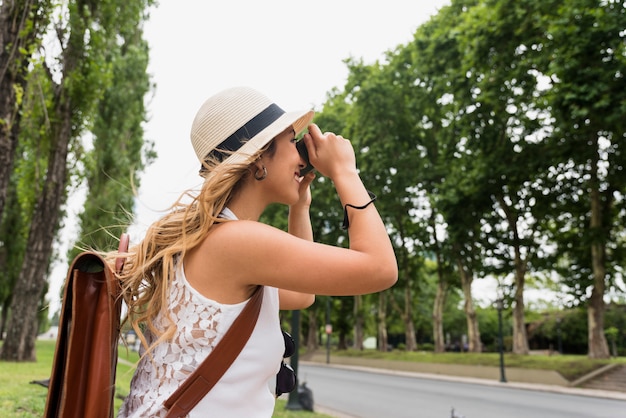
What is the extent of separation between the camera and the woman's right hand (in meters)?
1.73

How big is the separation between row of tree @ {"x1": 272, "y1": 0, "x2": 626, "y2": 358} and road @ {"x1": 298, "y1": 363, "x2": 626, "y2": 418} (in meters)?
6.99

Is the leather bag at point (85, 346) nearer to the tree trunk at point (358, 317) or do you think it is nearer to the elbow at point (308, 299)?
the elbow at point (308, 299)

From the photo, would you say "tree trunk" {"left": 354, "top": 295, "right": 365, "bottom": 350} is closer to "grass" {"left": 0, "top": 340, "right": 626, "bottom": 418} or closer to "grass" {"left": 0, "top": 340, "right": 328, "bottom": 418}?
"grass" {"left": 0, "top": 340, "right": 626, "bottom": 418}

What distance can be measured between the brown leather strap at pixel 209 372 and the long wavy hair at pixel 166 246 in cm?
15

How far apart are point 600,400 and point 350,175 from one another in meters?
18.1

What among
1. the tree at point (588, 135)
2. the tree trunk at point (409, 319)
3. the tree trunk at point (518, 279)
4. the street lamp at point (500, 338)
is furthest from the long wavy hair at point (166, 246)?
the tree trunk at point (409, 319)

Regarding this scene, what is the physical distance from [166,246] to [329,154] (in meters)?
0.57

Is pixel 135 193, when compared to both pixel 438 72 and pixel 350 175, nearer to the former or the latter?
pixel 350 175

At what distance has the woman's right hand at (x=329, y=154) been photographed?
173 centimetres

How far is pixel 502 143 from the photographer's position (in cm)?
2255

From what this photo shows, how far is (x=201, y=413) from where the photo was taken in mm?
1386

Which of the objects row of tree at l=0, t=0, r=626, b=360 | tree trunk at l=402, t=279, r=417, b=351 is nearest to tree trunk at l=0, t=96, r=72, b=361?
row of tree at l=0, t=0, r=626, b=360

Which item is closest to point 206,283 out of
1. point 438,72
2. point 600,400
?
point 600,400

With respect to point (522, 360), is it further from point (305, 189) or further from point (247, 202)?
point (247, 202)
